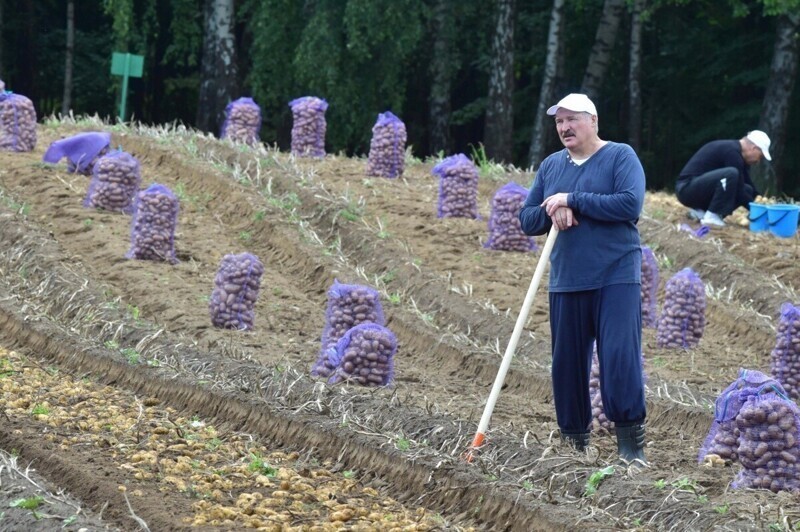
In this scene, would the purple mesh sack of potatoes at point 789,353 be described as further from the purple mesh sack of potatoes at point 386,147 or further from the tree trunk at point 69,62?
the tree trunk at point 69,62

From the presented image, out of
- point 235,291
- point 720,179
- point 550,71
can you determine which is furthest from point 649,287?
point 550,71

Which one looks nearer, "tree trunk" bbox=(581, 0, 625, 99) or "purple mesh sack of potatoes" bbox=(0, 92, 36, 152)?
"purple mesh sack of potatoes" bbox=(0, 92, 36, 152)

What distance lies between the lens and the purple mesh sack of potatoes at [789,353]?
28.5 ft

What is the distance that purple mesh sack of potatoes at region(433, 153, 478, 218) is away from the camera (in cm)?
1337

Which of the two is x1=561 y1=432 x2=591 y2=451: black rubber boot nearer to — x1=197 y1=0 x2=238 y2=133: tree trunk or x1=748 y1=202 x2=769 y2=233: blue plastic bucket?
x1=748 y1=202 x2=769 y2=233: blue plastic bucket

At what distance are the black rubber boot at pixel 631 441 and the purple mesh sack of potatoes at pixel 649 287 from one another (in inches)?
173

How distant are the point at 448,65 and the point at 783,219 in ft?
37.4

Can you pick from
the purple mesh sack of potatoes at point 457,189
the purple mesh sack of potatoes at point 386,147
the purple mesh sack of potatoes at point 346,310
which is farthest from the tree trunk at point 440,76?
the purple mesh sack of potatoes at point 346,310

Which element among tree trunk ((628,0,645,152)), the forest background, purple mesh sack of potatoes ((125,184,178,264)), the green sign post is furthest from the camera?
tree trunk ((628,0,645,152))

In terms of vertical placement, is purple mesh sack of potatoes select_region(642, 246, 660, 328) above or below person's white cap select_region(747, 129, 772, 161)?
below

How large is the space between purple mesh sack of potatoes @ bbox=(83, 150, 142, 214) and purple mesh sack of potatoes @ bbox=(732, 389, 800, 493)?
7.65m

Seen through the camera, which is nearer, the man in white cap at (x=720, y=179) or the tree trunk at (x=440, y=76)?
the man in white cap at (x=720, y=179)

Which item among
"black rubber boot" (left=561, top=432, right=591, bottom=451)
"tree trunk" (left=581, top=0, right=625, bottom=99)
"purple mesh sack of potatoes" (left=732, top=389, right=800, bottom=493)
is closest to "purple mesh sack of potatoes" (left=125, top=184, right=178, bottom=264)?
"black rubber boot" (left=561, top=432, right=591, bottom=451)

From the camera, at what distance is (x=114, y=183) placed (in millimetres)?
12516
